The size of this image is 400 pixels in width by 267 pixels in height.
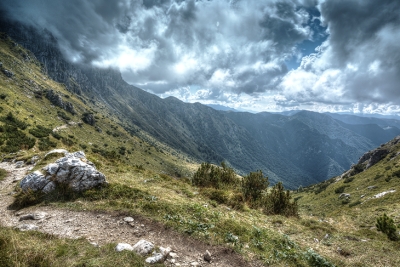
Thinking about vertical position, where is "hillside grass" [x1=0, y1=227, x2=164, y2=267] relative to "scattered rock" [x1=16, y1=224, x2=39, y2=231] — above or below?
above

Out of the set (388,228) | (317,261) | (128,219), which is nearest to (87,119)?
(128,219)

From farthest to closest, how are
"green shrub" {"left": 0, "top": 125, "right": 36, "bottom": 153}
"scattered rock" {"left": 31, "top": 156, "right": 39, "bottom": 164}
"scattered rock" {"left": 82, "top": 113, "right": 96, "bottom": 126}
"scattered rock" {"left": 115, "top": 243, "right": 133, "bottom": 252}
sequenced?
"scattered rock" {"left": 82, "top": 113, "right": 96, "bottom": 126} < "green shrub" {"left": 0, "top": 125, "right": 36, "bottom": 153} < "scattered rock" {"left": 31, "top": 156, "right": 39, "bottom": 164} < "scattered rock" {"left": 115, "top": 243, "right": 133, "bottom": 252}

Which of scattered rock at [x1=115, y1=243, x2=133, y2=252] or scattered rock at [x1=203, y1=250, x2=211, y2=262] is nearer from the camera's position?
scattered rock at [x1=115, y1=243, x2=133, y2=252]

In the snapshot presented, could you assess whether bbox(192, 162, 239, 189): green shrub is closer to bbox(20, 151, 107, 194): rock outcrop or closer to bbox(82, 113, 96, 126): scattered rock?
bbox(20, 151, 107, 194): rock outcrop

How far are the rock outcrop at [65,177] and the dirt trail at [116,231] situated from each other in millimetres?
1872

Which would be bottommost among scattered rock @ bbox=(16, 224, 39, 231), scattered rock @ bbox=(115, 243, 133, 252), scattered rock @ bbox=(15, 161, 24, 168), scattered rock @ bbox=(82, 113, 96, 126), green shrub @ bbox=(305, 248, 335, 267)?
scattered rock @ bbox=(16, 224, 39, 231)

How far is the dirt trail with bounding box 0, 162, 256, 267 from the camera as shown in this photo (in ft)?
30.2

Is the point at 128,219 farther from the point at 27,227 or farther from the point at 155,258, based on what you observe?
the point at 27,227

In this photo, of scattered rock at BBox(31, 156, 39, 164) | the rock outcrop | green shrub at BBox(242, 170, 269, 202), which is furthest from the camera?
scattered rock at BBox(31, 156, 39, 164)

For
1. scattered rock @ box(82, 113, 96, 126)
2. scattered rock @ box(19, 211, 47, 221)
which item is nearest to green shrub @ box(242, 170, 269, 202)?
scattered rock @ box(19, 211, 47, 221)

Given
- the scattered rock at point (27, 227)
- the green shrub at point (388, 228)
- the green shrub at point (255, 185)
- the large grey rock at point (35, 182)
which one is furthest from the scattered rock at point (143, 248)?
the green shrub at point (388, 228)

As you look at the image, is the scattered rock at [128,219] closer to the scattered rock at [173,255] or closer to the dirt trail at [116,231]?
the dirt trail at [116,231]

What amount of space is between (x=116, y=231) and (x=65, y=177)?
7.45 metres

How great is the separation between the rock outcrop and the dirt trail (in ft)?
6.14
